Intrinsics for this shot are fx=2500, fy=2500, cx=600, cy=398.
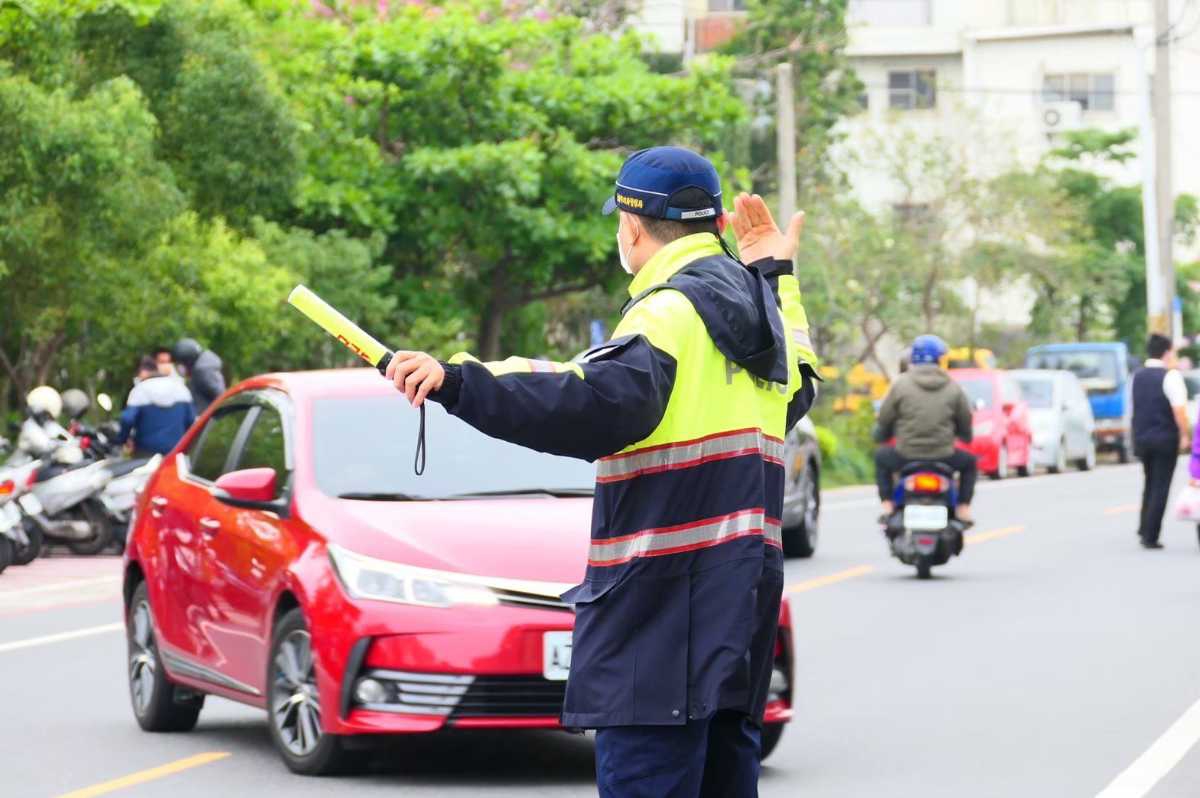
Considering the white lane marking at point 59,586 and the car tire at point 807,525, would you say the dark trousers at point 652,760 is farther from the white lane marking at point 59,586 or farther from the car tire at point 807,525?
the car tire at point 807,525

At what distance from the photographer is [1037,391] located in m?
36.9

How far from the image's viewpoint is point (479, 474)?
938cm

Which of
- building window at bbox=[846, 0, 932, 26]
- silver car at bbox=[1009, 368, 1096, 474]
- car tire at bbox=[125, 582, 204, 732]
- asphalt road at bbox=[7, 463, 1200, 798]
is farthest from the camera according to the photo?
building window at bbox=[846, 0, 932, 26]

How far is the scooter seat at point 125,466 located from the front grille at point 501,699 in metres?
12.1

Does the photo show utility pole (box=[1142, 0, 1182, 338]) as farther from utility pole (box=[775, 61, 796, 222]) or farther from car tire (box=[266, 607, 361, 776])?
car tire (box=[266, 607, 361, 776])

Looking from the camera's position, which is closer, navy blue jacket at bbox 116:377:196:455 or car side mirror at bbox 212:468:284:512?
car side mirror at bbox 212:468:284:512

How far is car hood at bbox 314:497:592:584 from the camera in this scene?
848 cm

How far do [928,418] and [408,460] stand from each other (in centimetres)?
828

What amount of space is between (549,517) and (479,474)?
1.94 feet

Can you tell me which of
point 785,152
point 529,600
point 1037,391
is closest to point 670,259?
point 529,600

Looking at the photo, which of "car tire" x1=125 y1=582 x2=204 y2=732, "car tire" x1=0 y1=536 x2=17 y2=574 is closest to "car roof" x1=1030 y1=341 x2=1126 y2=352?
"car tire" x1=0 y1=536 x2=17 y2=574

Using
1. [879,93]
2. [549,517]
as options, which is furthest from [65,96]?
[879,93]

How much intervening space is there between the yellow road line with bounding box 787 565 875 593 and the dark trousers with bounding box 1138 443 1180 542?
2.97 metres

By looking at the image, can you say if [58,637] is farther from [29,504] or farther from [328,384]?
[29,504]
